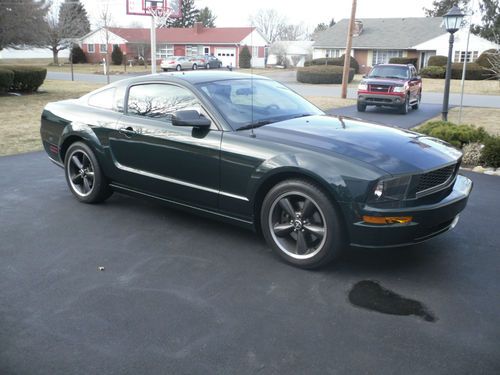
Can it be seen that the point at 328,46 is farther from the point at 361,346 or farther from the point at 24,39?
the point at 361,346

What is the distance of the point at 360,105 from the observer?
18.8m

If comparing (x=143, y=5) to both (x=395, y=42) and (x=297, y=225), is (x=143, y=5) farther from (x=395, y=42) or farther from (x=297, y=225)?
(x=395, y=42)

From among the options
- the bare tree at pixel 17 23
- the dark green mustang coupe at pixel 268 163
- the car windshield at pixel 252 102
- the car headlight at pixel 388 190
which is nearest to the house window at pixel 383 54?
the bare tree at pixel 17 23

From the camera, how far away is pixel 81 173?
20.2 feet

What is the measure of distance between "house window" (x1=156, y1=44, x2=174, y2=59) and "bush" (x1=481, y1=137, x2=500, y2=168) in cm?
6069

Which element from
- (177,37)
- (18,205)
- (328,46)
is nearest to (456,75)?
(328,46)

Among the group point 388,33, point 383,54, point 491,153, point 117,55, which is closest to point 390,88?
point 491,153

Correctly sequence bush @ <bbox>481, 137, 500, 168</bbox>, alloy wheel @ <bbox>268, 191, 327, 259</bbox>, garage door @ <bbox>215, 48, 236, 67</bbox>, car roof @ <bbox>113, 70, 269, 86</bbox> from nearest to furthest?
alloy wheel @ <bbox>268, 191, 327, 259</bbox>, car roof @ <bbox>113, 70, 269, 86</bbox>, bush @ <bbox>481, 137, 500, 168</bbox>, garage door @ <bbox>215, 48, 236, 67</bbox>

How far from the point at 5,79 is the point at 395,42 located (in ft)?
138

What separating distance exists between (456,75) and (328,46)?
18.7 meters

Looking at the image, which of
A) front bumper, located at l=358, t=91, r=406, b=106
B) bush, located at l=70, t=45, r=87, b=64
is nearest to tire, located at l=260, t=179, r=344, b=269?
front bumper, located at l=358, t=91, r=406, b=106

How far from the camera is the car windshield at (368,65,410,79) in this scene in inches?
747

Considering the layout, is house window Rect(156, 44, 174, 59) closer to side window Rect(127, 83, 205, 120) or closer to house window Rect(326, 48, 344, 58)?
house window Rect(326, 48, 344, 58)

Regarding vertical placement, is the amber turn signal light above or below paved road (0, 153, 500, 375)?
above
